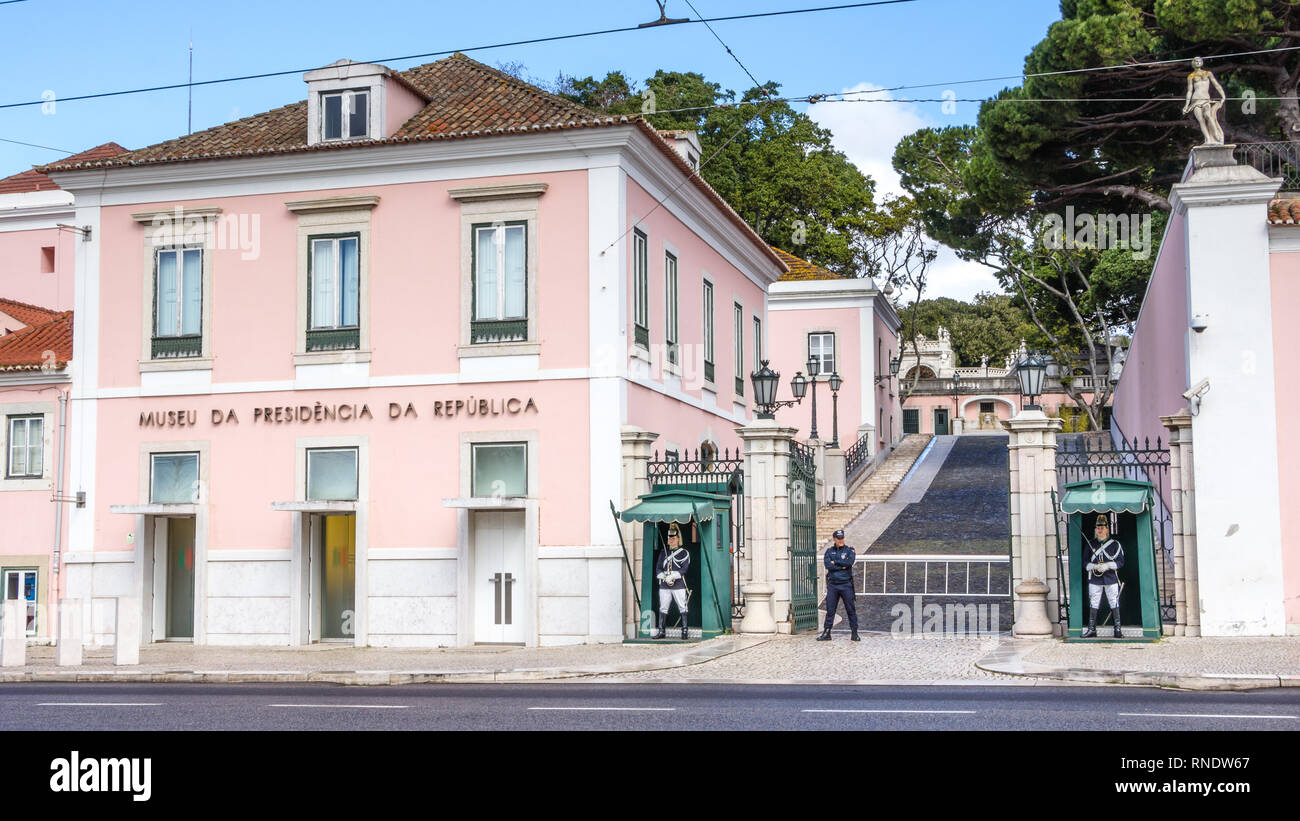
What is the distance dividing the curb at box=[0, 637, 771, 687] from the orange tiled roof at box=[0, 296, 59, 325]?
11461 mm

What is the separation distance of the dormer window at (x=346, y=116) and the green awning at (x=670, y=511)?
7.90 meters

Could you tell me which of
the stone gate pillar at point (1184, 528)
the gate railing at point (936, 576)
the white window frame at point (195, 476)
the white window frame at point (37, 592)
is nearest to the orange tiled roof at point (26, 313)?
the white window frame at point (37, 592)

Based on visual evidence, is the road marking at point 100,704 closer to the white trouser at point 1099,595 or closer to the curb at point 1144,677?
the curb at point 1144,677

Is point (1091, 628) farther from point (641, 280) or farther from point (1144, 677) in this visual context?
point (641, 280)

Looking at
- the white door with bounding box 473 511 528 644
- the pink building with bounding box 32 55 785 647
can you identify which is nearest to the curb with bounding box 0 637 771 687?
the pink building with bounding box 32 55 785 647

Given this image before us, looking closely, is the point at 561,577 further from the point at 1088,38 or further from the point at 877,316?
the point at 877,316

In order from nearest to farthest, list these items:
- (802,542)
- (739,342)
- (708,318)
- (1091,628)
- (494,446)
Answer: (1091,628) < (802,542) < (494,446) < (708,318) < (739,342)

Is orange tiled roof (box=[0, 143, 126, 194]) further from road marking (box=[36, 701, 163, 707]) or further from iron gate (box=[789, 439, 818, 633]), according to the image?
road marking (box=[36, 701, 163, 707])

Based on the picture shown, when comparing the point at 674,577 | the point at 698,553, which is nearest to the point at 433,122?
the point at 698,553

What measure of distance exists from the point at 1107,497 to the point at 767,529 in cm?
493

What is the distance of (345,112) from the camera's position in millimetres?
23219

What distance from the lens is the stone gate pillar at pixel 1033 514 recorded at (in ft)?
63.5
